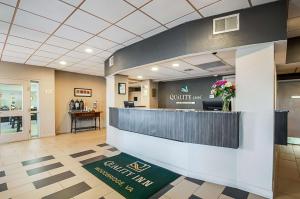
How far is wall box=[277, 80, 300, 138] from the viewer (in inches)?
226

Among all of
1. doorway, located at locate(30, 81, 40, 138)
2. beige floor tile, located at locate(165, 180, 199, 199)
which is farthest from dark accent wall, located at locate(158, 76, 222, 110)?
doorway, located at locate(30, 81, 40, 138)

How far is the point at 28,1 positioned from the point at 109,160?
135 inches

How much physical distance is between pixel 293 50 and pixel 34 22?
5767mm

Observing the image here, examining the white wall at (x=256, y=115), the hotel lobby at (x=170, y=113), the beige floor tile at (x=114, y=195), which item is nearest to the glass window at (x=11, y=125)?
the hotel lobby at (x=170, y=113)

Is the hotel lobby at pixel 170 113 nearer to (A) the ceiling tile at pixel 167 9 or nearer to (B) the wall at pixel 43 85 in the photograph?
(A) the ceiling tile at pixel 167 9

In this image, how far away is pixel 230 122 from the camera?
262 centimetres

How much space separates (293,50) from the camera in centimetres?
393

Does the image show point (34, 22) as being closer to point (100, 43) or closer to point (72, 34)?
point (72, 34)

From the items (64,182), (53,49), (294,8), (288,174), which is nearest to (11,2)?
(53,49)

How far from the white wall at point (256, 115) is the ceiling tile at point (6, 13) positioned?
3777mm

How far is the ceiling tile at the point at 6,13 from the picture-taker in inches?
98.0

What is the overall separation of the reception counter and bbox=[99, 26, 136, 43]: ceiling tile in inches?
69.4

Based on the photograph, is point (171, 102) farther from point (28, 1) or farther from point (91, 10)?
point (28, 1)

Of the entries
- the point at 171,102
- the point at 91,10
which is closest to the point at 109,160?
the point at 91,10
